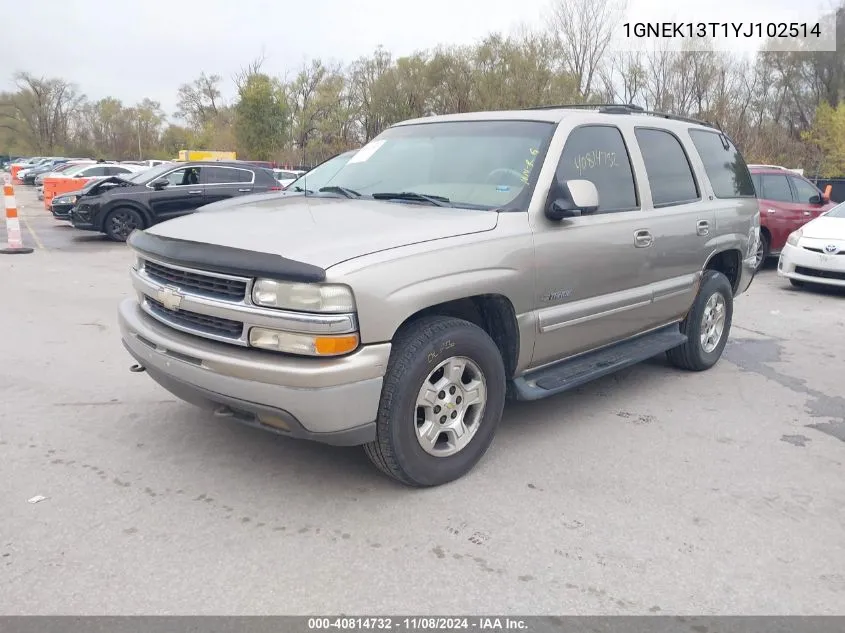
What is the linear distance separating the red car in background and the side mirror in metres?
8.97

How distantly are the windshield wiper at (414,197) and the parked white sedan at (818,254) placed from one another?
7.60 m

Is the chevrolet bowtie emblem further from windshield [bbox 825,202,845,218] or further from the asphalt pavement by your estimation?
windshield [bbox 825,202,845,218]

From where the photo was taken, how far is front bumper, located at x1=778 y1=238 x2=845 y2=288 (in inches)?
375

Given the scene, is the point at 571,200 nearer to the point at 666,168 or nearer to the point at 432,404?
the point at 432,404

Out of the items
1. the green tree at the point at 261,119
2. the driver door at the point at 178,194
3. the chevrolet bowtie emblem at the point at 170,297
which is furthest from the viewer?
the green tree at the point at 261,119

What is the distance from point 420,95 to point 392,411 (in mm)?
37986

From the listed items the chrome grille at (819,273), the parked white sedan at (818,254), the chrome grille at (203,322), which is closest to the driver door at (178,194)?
the parked white sedan at (818,254)

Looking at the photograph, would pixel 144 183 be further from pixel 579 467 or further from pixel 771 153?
pixel 771 153

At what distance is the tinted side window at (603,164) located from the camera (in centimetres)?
430

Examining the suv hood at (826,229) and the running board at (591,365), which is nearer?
the running board at (591,365)

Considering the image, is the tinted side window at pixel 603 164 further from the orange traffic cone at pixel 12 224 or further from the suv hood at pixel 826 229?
the orange traffic cone at pixel 12 224

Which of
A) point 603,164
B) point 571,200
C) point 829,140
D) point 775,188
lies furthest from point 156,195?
point 829,140

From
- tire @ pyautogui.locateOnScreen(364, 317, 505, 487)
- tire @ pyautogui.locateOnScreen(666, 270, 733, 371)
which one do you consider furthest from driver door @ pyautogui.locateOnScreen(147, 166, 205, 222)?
tire @ pyautogui.locateOnScreen(364, 317, 505, 487)
